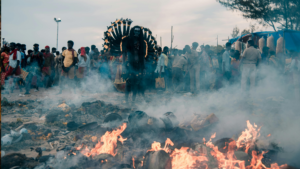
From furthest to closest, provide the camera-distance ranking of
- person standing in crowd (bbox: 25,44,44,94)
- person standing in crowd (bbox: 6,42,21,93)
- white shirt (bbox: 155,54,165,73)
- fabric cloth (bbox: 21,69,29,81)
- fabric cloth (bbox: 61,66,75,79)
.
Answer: white shirt (bbox: 155,54,165,73) < person standing in crowd (bbox: 25,44,44,94) < fabric cloth (bbox: 21,69,29,81) < fabric cloth (bbox: 61,66,75,79) < person standing in crowd (bbox: 6,42,21,93)

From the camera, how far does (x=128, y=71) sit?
756 cm

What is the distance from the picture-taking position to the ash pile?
3.39 m

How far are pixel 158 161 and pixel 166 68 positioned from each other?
7.98 meters

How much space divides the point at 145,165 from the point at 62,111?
12.3 feet

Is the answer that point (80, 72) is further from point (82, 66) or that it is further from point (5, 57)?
point (5, 57)

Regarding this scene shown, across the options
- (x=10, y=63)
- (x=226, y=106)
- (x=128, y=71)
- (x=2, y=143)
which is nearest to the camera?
(x=2, y=143)

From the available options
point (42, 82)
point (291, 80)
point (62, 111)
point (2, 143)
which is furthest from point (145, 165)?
point (42, 82)

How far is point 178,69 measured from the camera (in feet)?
34.8

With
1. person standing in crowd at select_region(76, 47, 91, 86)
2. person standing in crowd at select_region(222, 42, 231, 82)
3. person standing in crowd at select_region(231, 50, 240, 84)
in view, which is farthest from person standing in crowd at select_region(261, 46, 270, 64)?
person standing in crowd at select_region(76, 47, 91, 86)

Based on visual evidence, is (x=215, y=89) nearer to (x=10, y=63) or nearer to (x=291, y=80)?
(x=291, y=80)

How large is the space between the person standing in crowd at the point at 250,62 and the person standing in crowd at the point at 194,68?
7.51ft

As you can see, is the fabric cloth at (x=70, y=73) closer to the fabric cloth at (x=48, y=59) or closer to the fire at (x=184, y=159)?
the fabric cloth at (x=48, y=59)

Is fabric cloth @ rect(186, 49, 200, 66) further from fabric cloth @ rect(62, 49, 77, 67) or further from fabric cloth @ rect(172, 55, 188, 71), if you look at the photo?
fabric cloth @ rect(62, 49, 77, 67)

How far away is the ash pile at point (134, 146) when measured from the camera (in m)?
3.39
